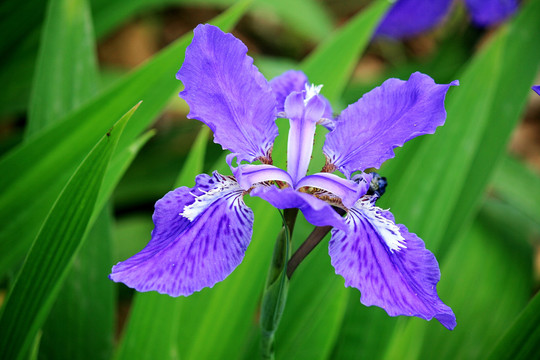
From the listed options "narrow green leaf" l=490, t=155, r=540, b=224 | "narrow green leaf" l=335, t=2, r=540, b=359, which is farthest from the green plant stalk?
"narrow green leaf" l=490, t=155, r=540, b=224

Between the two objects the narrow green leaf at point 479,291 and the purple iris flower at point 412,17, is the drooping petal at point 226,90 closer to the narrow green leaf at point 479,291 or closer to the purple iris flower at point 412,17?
the narrow green leaf at point 479,291

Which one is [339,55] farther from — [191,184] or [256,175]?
[256,175]

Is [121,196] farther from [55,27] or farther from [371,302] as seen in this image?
[371,302]

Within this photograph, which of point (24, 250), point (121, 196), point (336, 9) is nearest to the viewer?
point (24, 250)

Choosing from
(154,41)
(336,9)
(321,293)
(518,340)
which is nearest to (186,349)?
(321,293)

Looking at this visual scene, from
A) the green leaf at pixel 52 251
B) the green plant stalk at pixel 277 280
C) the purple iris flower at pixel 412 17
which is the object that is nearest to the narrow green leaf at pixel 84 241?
the green leaf at pixel 52 251

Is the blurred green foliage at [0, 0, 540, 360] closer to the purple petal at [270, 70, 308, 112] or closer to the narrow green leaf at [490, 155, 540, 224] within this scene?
the narrow green leaf at [490, 155, 540, 224]
